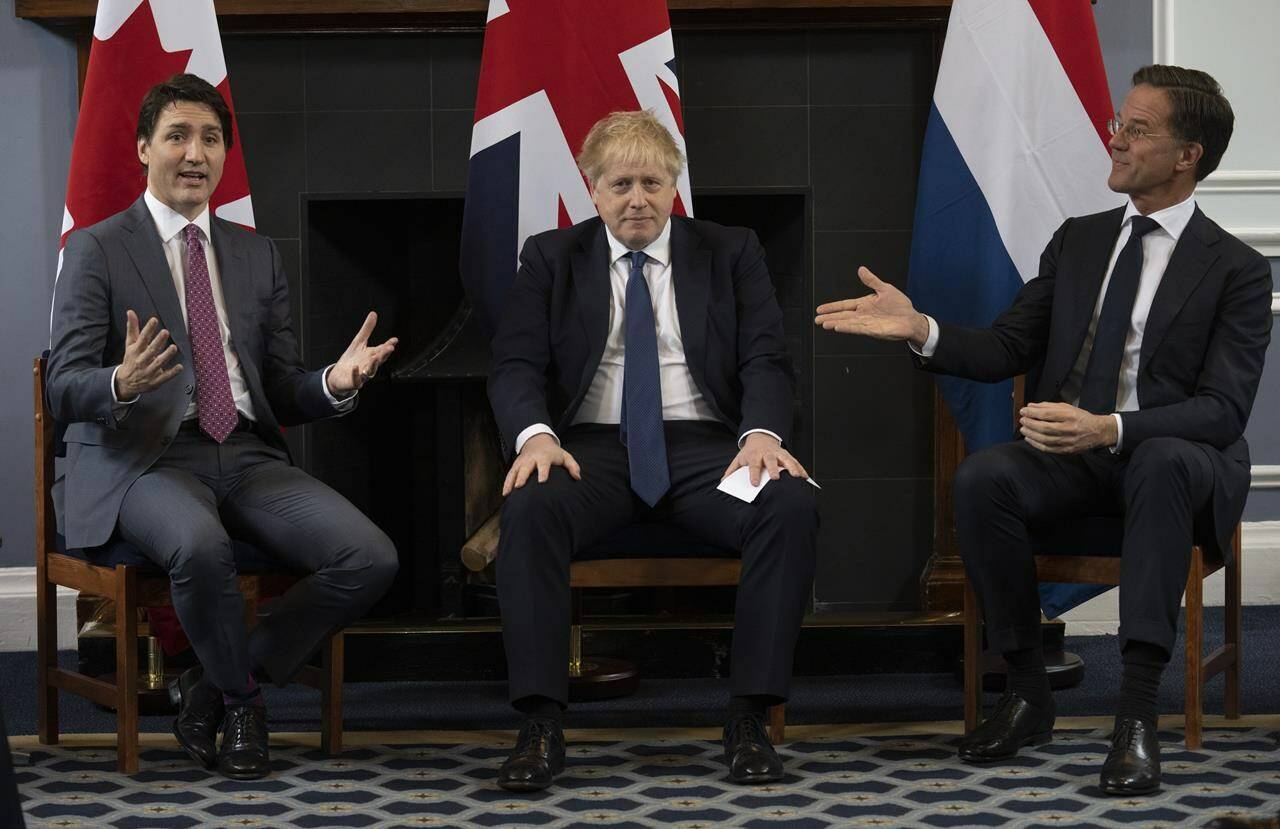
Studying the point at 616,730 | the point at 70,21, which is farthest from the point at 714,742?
the point at 70,21

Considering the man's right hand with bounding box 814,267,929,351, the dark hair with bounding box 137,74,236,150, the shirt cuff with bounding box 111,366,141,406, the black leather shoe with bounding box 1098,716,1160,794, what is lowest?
the black leather shoe with bounding box 1098,716,1160,794

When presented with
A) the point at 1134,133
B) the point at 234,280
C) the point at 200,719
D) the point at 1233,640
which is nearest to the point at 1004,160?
the point at 1134,133

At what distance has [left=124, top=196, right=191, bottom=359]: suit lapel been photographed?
2703 mm

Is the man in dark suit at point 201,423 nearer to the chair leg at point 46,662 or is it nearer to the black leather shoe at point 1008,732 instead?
the chair leg at point 46,662

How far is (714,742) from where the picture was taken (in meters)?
2.77

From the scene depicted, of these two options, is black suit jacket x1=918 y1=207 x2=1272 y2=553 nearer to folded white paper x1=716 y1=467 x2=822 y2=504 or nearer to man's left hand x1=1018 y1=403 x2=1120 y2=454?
man's left hand x1=1018 y1=403 x2=1120 y2=454

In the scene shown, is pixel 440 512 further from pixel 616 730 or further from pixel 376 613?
pixel 616 730

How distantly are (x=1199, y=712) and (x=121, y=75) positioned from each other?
2.44 meters

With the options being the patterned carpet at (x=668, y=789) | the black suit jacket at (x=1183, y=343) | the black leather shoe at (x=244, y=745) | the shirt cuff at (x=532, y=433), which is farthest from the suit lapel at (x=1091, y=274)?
the black leather shoe at (x=244, y=745)

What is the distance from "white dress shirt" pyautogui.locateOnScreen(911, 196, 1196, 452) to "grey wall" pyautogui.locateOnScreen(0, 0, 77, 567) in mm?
2151

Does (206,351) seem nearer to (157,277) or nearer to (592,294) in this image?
(157,277)

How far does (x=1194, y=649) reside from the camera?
8.54 ft

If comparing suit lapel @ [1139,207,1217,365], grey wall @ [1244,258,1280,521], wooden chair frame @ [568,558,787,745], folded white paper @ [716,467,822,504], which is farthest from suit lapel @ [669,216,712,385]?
grey wall @ [1244,258,1280,521]

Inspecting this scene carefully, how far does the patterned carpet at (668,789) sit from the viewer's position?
228 cm
